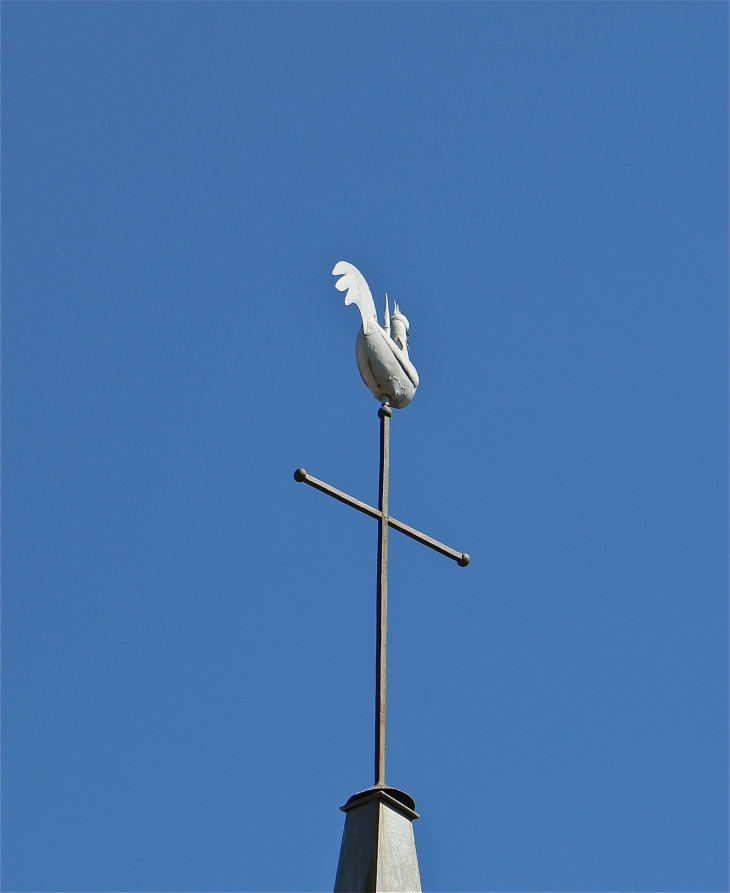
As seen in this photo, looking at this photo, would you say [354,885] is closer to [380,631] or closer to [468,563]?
[380,631]

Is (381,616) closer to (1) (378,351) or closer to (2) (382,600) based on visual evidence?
(2) (382,600)

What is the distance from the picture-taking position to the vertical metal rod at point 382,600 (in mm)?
8523

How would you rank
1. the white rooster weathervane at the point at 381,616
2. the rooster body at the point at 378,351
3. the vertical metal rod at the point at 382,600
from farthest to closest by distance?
the rooster body at the point at 378,351 < the vertical metal rod at the point at 382,600 < the white rooster weathervane at the point at 381,616

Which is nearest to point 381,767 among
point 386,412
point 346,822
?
point 346,822

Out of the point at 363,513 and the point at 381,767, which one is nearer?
the point at 381,767

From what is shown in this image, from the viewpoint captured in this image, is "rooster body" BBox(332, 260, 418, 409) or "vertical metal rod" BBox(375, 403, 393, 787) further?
"rooster body" BBox(332, 260, 418, 409)

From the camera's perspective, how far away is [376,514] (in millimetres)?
9336

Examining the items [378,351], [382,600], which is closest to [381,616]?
[382,600]

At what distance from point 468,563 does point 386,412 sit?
1.01m

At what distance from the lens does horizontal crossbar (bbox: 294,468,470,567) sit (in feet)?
30.1

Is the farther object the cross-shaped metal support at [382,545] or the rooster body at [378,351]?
the rooster body at [378,351]

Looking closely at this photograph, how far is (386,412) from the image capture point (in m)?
9.84

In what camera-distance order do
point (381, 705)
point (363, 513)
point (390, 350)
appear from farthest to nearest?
point (390, 350) < point (363, 513) < point (381, 705)

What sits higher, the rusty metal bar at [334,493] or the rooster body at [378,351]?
the rooster body at [378,351]
